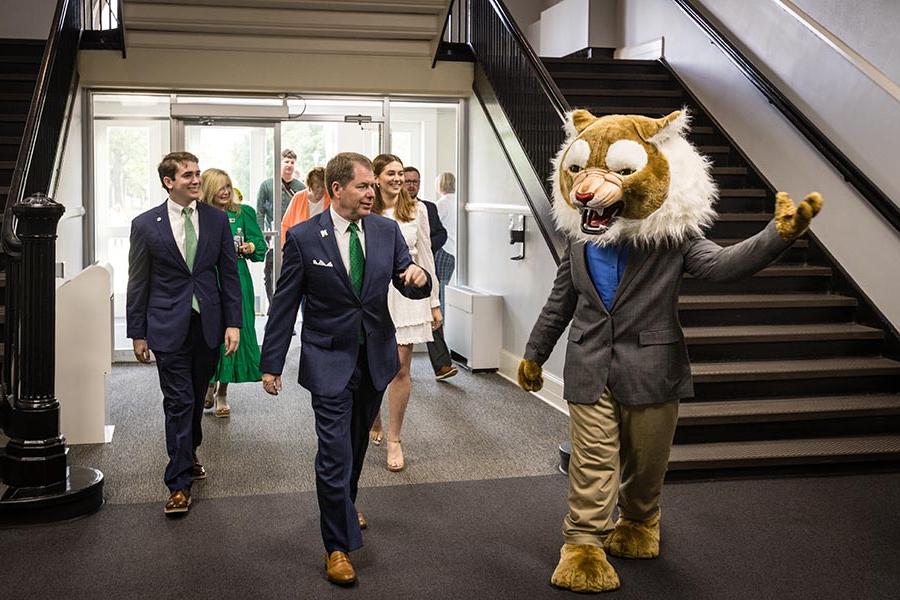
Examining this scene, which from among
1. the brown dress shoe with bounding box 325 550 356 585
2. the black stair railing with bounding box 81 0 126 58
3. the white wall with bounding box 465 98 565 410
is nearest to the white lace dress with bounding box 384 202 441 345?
the white wall with bounding box 465 98 565 410

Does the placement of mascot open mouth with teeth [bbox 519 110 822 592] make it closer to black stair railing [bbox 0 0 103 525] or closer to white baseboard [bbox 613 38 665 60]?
black stair railing [bbox 0 0 103 525]

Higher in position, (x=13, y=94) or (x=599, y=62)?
(x=599, y=62)

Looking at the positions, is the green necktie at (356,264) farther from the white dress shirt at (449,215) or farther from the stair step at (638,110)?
the white dress shirt at (449,215)

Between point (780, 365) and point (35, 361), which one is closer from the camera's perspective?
A: point (35, 361)

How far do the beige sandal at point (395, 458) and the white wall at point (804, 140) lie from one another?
2.96 meters

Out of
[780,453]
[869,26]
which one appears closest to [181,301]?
[780,453]

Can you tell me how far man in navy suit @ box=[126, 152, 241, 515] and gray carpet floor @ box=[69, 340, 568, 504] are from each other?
44 centimetres

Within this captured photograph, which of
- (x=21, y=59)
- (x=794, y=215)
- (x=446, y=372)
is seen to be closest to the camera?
(x=794, y=215)

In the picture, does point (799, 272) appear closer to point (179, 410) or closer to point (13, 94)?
point (179, 410)

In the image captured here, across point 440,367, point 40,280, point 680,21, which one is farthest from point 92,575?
point 680,21

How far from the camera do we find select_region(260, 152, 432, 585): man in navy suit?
3.86 metres

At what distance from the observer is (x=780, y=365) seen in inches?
238

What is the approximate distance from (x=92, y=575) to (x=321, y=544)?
2.86ft

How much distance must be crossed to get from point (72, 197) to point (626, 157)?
5.95 metres
